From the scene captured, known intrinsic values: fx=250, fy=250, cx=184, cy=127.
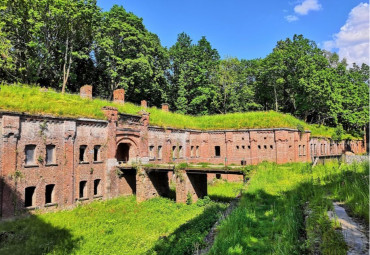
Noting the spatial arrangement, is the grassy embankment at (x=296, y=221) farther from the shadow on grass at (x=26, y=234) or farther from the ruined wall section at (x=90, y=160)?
the ruined wall section at (x=90, y=160)

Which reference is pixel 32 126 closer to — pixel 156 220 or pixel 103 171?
pixel 103 171

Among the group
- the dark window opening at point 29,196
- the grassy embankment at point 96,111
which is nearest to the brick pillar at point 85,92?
the grassy embankment at point 96,111

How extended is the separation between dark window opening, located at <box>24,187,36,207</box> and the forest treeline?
54.7 ft

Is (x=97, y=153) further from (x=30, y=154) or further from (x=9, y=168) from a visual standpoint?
(x=9, y=168)

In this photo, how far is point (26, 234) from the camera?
13336mm

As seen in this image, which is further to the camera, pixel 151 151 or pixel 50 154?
pixel 151 151

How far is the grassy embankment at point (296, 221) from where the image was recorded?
4484 millimetres

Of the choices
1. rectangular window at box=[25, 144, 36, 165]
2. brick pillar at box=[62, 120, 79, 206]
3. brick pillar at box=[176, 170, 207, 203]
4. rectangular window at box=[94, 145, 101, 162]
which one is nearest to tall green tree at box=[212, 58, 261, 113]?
brick pillar at box=[176, 170, 207, 203]

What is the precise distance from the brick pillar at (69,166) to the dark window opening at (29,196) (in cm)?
187

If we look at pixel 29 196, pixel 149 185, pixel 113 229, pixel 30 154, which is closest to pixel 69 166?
pixel 30 154

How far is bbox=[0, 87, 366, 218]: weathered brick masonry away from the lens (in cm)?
1520

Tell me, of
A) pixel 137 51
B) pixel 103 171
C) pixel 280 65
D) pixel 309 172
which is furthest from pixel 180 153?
pixel 280 65

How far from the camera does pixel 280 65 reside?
3903cm

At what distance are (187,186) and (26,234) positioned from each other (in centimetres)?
1057
